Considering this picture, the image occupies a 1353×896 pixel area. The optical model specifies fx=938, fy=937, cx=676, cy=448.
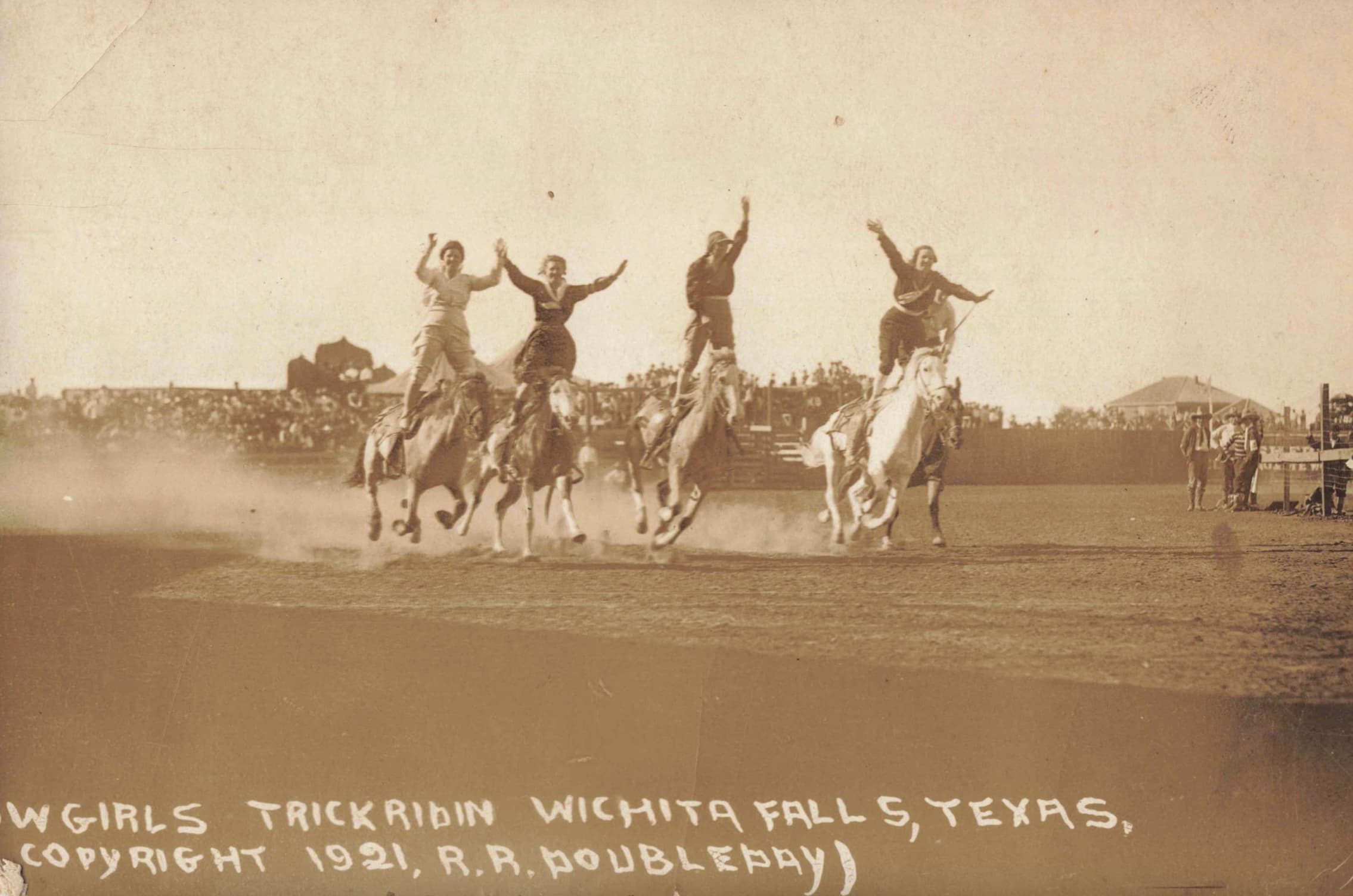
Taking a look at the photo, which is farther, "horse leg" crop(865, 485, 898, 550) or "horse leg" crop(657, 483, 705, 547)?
"horse leg" crop(865, 485, 898, 550)

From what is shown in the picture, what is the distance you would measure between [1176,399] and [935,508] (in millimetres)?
1235

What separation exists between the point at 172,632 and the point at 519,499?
5.21 ft

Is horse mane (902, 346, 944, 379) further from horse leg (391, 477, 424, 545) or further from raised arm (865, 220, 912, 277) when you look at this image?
horse leg (391, 477, 424, 545)

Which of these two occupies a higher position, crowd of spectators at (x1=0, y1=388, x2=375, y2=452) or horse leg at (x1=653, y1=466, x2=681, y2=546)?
crowd of spectators at (x1=0, y1=388, x2=375, y2=452)

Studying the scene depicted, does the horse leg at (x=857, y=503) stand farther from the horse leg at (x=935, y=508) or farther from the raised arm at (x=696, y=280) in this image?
the raised arm at (x=696, y=280)

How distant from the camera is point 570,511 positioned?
14.9ft

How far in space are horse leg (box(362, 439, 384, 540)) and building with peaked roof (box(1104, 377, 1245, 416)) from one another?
354 centimetres

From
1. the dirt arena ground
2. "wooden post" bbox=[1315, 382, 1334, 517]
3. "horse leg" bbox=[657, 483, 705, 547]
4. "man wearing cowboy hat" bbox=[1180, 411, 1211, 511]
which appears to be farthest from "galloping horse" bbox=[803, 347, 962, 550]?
"wooden post" bbox=[1315, 382, 1334, 517]

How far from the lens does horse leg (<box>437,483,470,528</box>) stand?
4.43 m

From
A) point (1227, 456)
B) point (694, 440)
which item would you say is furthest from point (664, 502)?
point (1227, 456)

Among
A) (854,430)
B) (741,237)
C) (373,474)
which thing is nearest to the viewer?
(741,237)

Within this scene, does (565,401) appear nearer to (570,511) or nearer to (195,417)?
(570,511)

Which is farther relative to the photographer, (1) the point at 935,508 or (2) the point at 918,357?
(1) the point at 935,508

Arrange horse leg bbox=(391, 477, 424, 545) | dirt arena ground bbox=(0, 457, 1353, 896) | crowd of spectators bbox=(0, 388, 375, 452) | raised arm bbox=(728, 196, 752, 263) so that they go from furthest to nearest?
horse leg bbox=(391, 477, 424, 545) → crowd of spectators bbox=(0, 388, 375, 452) → raised arm bbox=(728, 196, 752, 263) → dirt arena ground bbox=(0, 457, 1353, 896)
